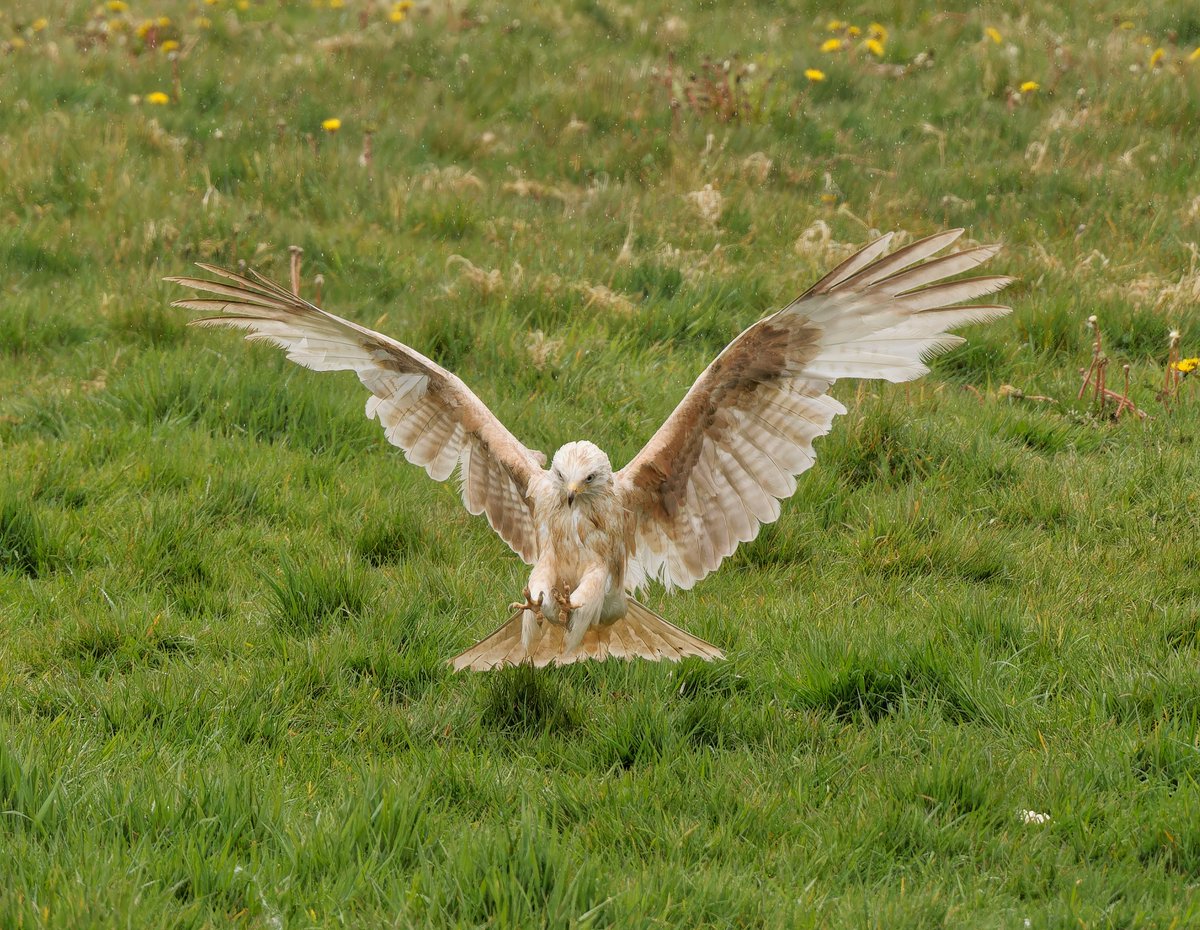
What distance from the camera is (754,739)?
414 cm

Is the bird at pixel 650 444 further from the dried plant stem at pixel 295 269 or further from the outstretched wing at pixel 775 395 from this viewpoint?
the dried plant stem at pixel 295 269

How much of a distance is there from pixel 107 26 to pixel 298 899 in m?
9.53

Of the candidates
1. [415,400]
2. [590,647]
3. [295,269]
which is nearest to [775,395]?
[590,647]

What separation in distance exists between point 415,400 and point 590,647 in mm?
1222

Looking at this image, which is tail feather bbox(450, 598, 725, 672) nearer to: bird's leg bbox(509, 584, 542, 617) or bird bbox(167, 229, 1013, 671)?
bird bbox(167, 229, 1013, 671)

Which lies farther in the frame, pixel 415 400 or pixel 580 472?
pixel 415 400

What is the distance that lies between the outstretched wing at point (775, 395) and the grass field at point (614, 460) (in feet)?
1.21

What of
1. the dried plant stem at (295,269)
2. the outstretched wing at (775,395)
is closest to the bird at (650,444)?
the outstretched wing at (775,395)

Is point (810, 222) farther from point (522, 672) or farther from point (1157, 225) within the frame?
point (522, 672)

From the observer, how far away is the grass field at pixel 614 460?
3445mm

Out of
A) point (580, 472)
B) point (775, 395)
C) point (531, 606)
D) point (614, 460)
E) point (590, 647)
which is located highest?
point (775, 395)

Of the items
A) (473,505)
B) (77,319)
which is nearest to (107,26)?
(77,319)

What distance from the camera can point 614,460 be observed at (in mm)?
6020

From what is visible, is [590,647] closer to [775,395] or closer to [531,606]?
[531,606]
